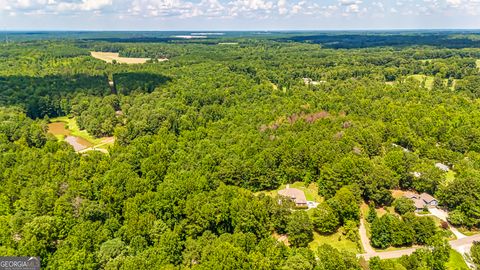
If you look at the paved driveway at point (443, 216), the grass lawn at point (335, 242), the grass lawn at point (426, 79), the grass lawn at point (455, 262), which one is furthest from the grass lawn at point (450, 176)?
the grass lawn at point (426, 79)

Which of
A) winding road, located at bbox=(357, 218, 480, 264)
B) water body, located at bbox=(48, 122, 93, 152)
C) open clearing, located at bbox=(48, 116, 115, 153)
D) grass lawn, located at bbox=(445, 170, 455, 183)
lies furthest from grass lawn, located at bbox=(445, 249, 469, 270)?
water body, located at bbox=(48, 122, 93, 152)

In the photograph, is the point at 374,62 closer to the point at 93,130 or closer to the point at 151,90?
the point at 151,90

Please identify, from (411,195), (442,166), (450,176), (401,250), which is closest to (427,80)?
(442,166)

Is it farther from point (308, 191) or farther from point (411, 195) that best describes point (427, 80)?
point (308, 191)

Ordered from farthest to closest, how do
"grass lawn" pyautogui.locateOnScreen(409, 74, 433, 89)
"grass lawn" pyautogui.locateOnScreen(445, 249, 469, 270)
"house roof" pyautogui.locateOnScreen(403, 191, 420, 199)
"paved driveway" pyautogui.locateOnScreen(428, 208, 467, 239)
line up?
1. "grass lawn" pyautogui.locateOnScreen(409, 74, 433, 89)
2. "house roof" pyautogui.locateOnScreen(403, 191, 420, 199)
3. "paved driveway" pyautogui.locateOnScreen(428, 208, 467, 239)
4. "grass lawn" pyautogui.locateOnScreen(445, 249, 469, 270)

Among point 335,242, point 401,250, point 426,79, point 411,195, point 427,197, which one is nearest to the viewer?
point 401,250

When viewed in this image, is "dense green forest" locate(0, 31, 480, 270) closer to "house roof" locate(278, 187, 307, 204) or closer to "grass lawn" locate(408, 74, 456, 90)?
"house roof" locate(278, 187, 307, 204)
